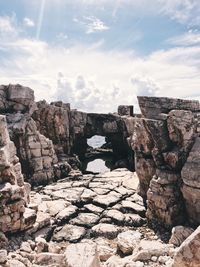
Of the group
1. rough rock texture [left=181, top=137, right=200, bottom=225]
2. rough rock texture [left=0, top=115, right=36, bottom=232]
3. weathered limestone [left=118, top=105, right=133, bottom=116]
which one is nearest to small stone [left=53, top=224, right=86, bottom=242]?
rough rock texture [left=0, top=115, right=36, bottom=232]

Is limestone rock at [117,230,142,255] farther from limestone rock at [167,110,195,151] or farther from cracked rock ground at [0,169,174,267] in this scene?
limestone rock at [167,110,195,151]

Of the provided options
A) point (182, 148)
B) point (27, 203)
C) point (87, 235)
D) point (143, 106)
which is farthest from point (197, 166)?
point (27, 203)

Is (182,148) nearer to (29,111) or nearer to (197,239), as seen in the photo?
(197,239)

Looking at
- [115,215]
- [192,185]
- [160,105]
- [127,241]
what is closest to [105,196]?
[115,215]

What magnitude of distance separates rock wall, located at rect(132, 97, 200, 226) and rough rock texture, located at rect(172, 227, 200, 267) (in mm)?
8350

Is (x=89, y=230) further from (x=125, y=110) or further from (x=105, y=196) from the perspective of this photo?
(x=125, y=110)

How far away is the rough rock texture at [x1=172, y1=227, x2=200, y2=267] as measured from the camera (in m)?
9.02

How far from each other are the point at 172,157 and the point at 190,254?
10107mm

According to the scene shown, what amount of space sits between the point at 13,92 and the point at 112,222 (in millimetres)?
14489

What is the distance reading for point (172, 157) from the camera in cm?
1883

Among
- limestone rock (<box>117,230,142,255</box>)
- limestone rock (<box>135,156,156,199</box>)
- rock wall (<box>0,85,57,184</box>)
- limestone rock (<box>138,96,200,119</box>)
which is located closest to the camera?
limestone rock (<box>117,230,142,255</box>)

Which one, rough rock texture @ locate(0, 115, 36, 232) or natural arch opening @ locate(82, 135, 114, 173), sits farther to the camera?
natural arch opening @ locate(82, 135, 114, 173)

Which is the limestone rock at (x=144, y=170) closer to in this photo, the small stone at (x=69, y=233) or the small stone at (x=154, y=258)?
the small stone at (x=69, y=233)

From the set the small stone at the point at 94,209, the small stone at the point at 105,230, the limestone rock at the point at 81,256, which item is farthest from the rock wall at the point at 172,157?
the limestone rock at the point at 81,256
